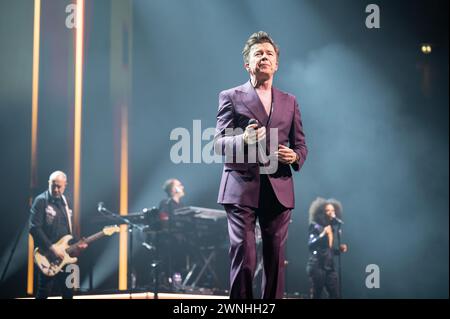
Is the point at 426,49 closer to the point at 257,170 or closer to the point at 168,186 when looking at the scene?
the point at 168,186

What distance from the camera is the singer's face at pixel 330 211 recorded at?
26.7 feet

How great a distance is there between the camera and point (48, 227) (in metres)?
6.85

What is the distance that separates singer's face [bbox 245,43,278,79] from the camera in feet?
10.3

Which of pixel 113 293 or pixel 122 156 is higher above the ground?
pixel 122 156

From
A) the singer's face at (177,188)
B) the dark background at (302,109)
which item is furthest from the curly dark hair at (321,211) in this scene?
the singer's face at (177,188)

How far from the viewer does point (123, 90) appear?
8.14 m

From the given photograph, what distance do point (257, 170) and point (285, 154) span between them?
0.18m

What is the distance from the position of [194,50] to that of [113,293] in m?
3.58

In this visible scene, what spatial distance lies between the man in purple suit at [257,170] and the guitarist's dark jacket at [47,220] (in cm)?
421

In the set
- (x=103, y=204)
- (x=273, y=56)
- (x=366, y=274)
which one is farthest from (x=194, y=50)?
(x=273, y=56)

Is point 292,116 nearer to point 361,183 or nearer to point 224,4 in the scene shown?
point 224,4

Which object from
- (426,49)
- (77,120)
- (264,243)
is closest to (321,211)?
(426,49)

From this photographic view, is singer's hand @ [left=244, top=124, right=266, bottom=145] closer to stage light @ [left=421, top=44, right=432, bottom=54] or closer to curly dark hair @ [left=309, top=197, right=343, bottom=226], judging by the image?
curly dark hair @ [left=309, top=197, right=343, bottom=226]

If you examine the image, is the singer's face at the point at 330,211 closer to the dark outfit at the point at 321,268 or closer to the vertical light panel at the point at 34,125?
the dark outfit at the point at 321,268
